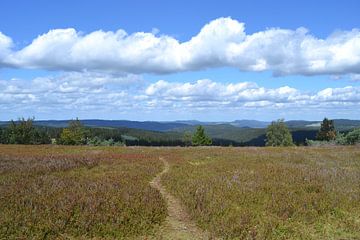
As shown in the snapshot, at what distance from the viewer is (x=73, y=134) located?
84.6 meters

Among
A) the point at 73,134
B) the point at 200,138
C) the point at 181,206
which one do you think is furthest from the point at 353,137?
the point at 73,134

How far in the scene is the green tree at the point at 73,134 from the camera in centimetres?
8431

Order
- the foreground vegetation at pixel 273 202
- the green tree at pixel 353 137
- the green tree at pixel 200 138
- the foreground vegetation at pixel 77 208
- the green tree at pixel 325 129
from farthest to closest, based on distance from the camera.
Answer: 1. the green tree at pixel 325 129
2. the green tree at pixel 200 138
3. the green tree at pixel 353 137
4. the foreground vegetation at pixel 273 202
5. the foreground vegetation at pixel 77 208

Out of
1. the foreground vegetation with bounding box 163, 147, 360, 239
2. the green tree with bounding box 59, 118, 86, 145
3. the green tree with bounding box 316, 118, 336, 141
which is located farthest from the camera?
the green tree with bounding box 316, 118, 336, 141

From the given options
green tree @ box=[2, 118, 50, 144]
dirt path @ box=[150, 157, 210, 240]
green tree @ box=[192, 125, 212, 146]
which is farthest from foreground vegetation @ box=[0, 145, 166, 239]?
green tree @ box=[192, 125, 212, 146]

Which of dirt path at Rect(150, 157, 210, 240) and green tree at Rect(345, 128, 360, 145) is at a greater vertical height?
green tree at Rect(345, 128, 360, 145)

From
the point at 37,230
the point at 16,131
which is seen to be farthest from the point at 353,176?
the point at 16,131

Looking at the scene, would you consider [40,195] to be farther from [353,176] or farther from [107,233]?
[353,176]

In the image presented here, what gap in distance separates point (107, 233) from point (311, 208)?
6917mm

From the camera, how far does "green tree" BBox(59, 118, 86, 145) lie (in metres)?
84.3

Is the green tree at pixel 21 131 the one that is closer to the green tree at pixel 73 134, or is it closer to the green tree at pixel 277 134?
the green tree at pixel 73 134

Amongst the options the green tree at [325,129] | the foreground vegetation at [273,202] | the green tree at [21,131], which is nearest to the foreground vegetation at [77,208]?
the foreground vegetation at [273,202]

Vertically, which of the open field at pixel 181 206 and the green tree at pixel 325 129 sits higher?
the green tree at pixel 325 129

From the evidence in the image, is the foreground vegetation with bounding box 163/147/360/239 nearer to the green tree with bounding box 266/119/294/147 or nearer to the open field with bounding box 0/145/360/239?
the open field with bounding box 0/145/360/239
